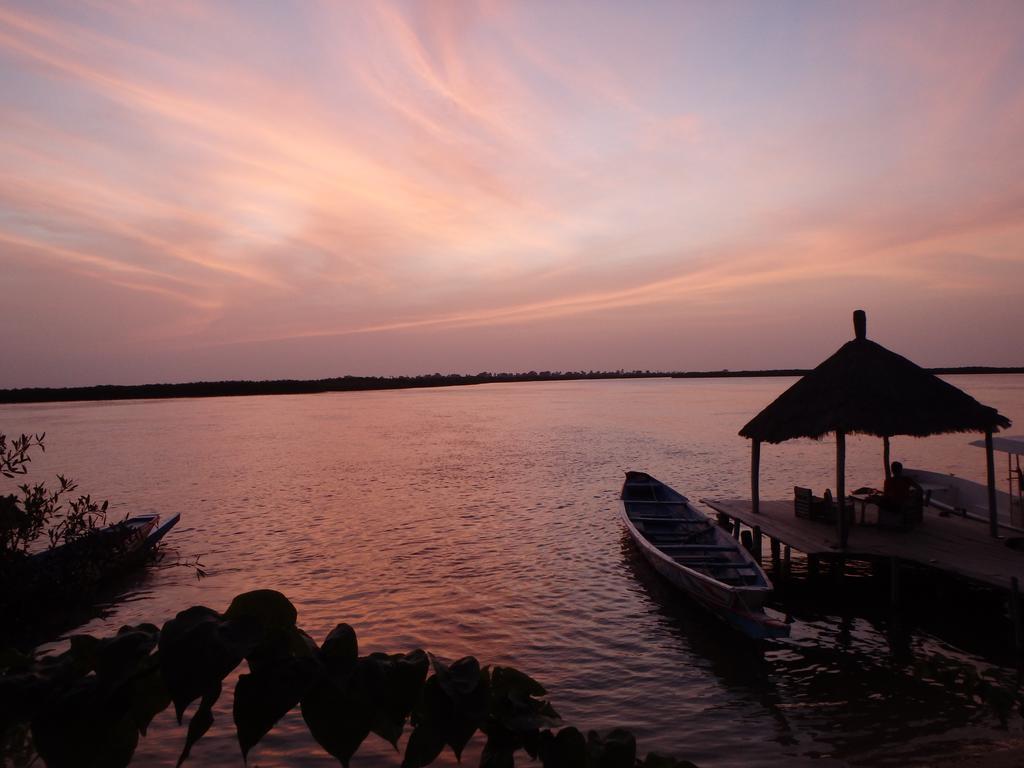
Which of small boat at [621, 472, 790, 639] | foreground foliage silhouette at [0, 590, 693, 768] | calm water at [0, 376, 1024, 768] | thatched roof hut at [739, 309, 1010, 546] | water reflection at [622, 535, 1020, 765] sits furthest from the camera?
thatched roof hut at [739, 309, 1010, 546]

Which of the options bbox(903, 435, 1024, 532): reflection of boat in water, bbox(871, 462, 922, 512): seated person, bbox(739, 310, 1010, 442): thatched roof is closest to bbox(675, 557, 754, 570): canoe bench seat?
bbox(739, 310, 1010, 442): thatched roof

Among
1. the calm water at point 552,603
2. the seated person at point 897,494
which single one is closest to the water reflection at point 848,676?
the calm water at point 552,603

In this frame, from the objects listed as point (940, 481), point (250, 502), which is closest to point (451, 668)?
point (940, 481)

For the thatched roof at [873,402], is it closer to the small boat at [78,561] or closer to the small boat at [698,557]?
the small boat at [698,557]

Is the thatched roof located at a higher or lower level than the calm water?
higher

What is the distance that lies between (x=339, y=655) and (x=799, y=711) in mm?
10421

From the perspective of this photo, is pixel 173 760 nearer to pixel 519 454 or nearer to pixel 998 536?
pixel 998 536

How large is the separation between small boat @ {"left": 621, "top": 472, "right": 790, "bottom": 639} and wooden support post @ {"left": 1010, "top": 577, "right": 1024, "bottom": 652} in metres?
3.54

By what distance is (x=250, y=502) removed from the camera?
93.0 feet

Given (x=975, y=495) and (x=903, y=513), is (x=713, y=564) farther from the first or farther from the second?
(x=975, y=495)

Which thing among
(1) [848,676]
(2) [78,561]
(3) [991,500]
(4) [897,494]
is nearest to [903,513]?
(4) [897,494]

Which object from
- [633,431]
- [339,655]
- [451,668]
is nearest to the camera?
[339,655]

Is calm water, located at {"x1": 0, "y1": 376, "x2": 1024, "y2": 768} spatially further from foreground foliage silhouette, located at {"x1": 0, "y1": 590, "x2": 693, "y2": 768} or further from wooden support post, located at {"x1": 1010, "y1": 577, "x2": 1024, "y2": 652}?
foreground foliage silhouette, located at {"x1": 0, "y1": 590, "x2": 693, "y2": 768}

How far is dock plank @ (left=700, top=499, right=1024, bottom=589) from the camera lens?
39.0 feet
